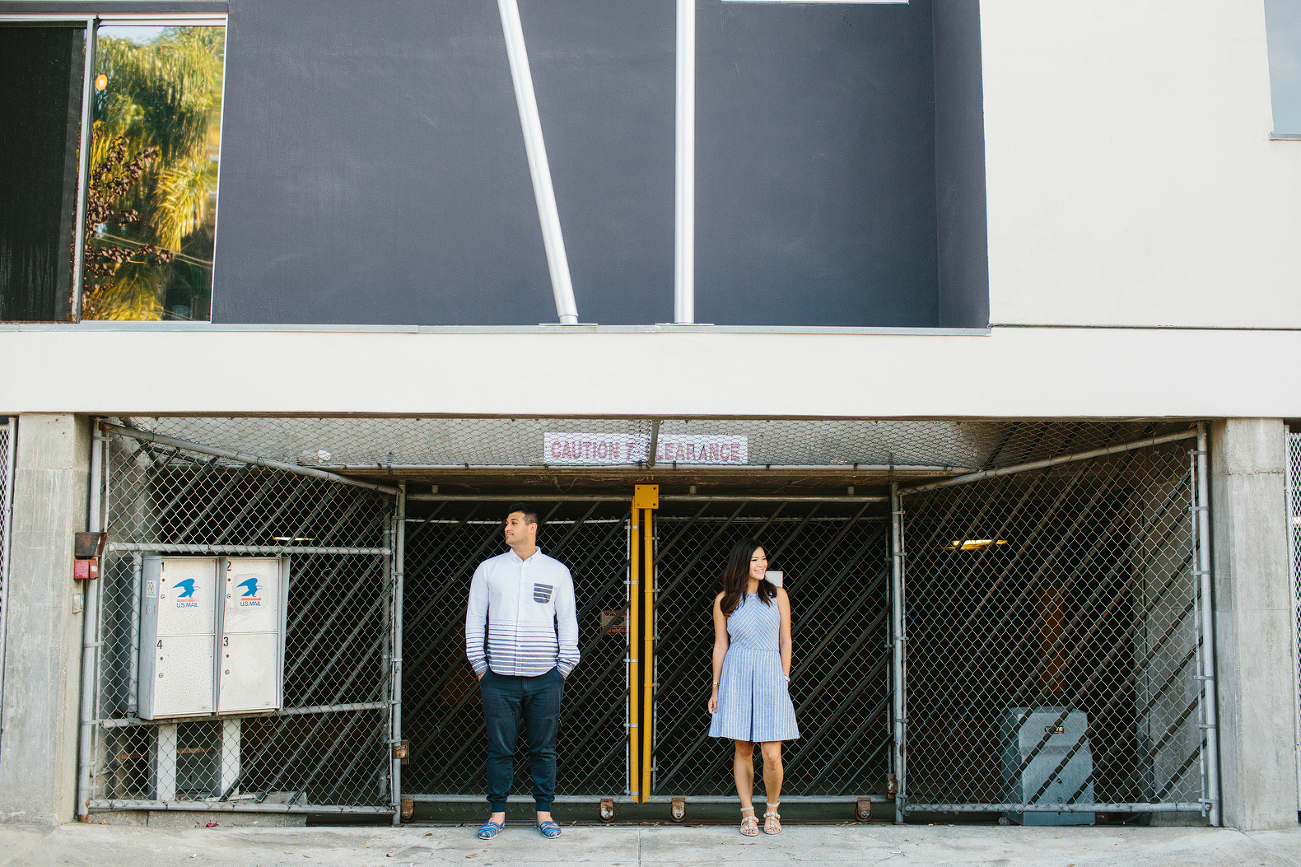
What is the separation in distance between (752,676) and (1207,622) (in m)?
2.60

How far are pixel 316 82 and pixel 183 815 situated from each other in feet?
18.3

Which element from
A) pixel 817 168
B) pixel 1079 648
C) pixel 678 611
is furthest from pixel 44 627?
pixel 1079 648

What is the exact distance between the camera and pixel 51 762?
498cm

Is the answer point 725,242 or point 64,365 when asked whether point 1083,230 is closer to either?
point 725,242

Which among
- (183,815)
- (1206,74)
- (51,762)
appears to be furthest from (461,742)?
(1206,74)

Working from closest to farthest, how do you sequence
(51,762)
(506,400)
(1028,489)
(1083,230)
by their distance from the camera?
(51,762)
(506,400)
(1083,230)
(1028,489)

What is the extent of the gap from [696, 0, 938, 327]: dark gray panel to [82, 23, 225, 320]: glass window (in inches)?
160

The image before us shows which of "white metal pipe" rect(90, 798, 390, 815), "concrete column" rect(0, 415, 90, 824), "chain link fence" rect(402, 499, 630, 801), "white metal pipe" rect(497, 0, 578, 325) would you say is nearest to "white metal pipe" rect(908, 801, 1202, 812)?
"chain link fence" rect(402, 499, 630, 801)

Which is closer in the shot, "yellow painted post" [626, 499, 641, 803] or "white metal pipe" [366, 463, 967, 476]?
"white metal pipe" [366, 463, 967, 476]

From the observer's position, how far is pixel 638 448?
5.93m

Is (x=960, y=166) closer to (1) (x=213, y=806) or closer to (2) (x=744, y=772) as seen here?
(2) (x=744, y=772)

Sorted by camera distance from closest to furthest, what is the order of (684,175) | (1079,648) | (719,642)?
(719,642) → (684,175) → (1079,648)

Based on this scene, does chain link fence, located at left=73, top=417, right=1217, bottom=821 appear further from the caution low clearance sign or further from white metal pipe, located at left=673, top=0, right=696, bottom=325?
white metal pipe, located at left=673, top=0, right=696, bottom=325

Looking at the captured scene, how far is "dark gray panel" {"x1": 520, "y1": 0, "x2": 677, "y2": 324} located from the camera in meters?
7.70
